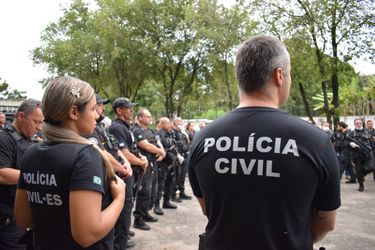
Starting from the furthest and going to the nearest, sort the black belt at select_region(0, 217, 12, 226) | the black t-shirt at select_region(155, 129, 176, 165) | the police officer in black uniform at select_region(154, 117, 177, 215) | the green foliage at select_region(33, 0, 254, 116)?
the green foliage at select_region(33, 0, 254, 116)
the black t-shirt at select_region(155, 129, 176, 165)
the police officer in black uniform at select_region(154, 117, 177, 215)
the black belt at select_region(0, 217, 12, 226)

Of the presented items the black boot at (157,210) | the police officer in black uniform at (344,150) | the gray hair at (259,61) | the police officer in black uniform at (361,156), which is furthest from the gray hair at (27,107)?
the police officer in black uniform at (344,150)

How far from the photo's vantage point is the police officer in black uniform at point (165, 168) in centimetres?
759

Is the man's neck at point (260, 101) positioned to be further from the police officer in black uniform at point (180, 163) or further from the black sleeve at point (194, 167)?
the police officer in black uniform at point (180, 163)

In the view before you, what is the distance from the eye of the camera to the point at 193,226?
257 inches

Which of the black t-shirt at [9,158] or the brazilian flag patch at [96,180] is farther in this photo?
the black t-shirt at [9,158]

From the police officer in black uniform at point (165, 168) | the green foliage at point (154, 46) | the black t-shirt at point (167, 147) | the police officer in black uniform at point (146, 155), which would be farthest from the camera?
the green foliage at point (154, 46)

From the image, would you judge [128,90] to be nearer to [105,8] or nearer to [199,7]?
[105,8]

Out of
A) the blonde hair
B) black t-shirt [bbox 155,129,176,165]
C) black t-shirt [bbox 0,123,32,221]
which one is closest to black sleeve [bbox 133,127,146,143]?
black t-shirt [bbox 155,129,176,165]

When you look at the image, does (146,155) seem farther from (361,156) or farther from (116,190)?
(361,156)

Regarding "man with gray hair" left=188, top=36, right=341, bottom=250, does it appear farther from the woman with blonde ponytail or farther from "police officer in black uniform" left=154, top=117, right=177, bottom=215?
"police officer in black uniform" left=154, top=117, right=177, bottom=215

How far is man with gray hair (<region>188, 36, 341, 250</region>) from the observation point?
4.84 ft

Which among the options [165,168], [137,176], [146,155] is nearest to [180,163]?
[165,168]

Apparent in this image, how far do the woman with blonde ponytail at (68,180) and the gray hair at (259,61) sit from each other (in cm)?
87

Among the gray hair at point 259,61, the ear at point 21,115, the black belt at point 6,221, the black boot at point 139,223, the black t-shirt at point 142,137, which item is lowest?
the black boot at point 139,223
